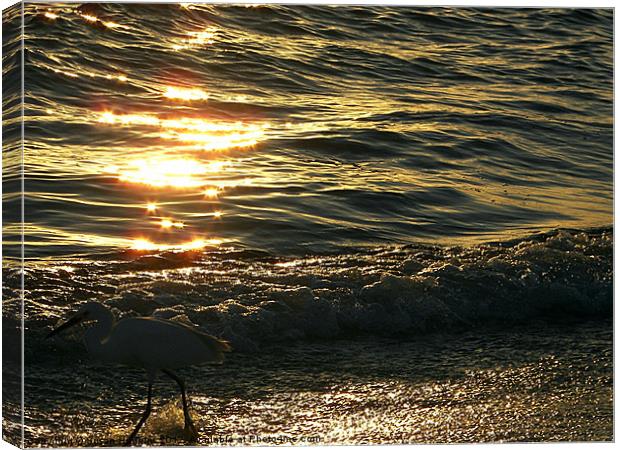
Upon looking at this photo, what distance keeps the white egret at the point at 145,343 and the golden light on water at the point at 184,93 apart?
99 cm

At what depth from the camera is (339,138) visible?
6.29 meters

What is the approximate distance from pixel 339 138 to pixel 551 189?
1.04 metres

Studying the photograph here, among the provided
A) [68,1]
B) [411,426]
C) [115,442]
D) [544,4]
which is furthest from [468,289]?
[68,1]

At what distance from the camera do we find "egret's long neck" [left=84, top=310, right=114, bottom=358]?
574cm

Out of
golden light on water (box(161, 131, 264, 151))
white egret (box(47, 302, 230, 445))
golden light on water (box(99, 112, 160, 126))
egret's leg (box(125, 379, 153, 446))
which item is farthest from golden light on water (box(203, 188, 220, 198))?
egret's leg (box(125, 379, 153, 446))

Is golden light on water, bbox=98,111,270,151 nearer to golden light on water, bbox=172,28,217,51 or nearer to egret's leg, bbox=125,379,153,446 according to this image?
golden light on water, bbox=172,28,217,51

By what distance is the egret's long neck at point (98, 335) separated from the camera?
18.8 feet

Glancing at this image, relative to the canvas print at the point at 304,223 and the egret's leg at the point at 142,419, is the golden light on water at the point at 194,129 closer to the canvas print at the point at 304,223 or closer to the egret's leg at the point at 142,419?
the canvas print at the point at 304,223

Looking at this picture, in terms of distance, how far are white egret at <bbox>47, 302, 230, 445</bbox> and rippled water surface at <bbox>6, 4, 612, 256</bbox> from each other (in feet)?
1.24

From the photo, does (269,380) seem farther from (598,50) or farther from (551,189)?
(598,50)

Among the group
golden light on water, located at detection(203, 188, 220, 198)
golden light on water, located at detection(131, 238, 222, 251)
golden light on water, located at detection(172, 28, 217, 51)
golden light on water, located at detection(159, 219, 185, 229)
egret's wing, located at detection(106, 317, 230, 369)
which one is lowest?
egret's wing, located at detection(106, 317, 230, 369)

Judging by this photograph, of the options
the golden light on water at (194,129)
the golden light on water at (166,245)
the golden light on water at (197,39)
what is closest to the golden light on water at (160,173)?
the golden light on water at (194,129)

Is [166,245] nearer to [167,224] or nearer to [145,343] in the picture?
[167,224]

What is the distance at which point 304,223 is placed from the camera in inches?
246
